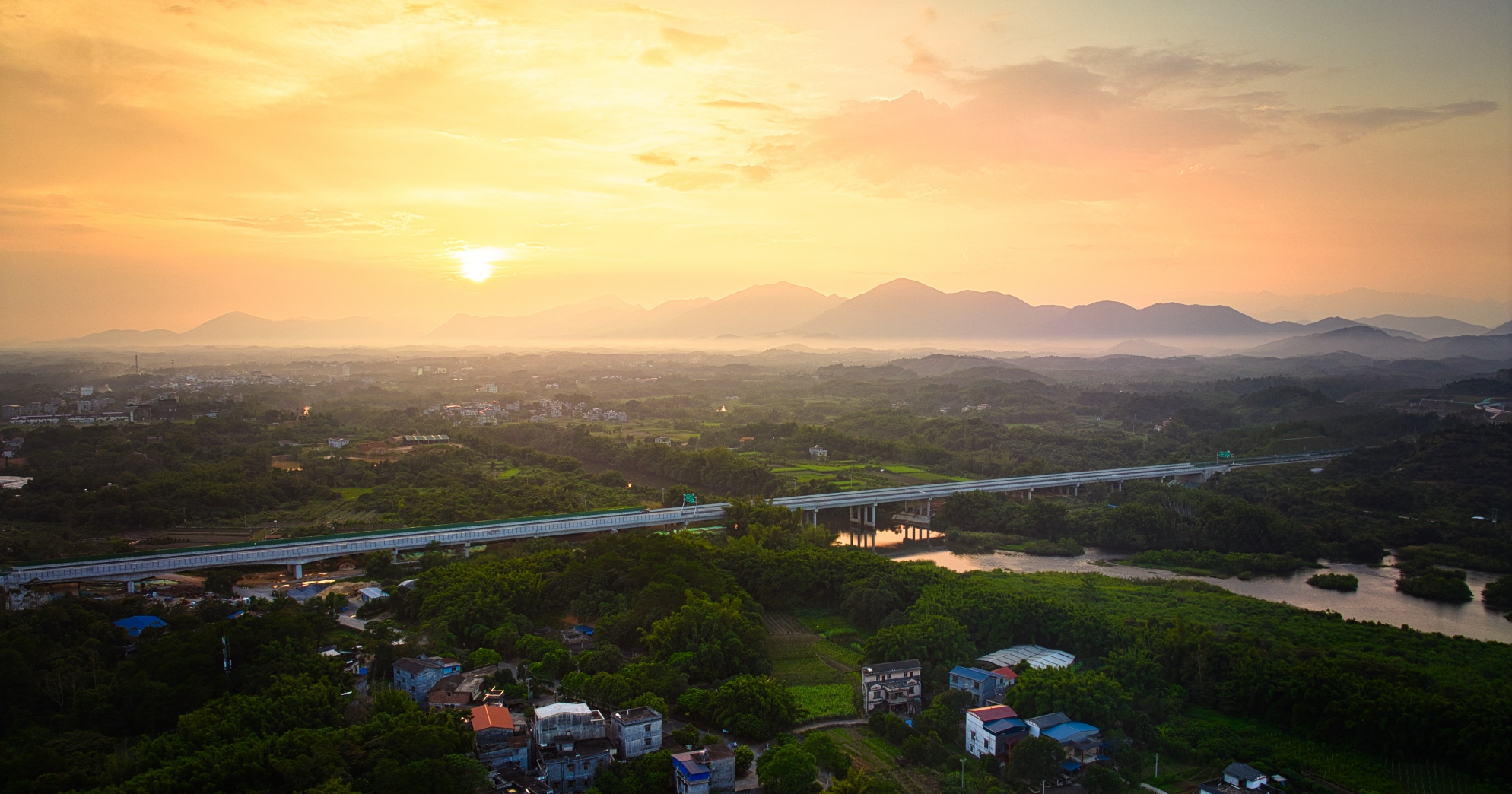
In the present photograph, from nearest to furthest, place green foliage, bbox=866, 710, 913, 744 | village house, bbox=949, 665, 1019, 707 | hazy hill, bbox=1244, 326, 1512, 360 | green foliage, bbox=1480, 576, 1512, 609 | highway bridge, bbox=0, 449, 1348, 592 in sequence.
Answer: green foliage, bbox=866, 710, 913, 744 → village house, bbox=949, 665, 1019, 707 → highway bridge, bbox=0, 449, 1348, 592 → green foliage, bbox=1480, 576, 1512, 609 → hazy hill, bbox=1244, 326, 1512, 360

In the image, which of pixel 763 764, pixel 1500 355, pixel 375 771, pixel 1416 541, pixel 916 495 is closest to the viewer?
pixel 375 771

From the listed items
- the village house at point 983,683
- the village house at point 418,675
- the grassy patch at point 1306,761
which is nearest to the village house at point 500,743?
the village house at point 418,675

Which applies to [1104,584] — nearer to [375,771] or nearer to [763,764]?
[763,764]

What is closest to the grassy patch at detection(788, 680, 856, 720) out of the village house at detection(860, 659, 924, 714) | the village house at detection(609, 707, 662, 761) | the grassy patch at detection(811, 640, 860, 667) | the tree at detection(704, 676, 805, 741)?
the village house at detection(860, 659, 924, 714)

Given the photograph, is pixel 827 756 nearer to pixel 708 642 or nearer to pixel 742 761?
pixel 742 761

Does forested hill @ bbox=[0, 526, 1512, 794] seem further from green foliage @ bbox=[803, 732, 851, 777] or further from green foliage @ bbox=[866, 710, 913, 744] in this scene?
green foliage @ bbox=[803, 732, 851, 777]

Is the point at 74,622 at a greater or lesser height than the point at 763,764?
greater

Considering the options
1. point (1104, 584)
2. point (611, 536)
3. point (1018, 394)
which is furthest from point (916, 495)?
point (1018, 394)
